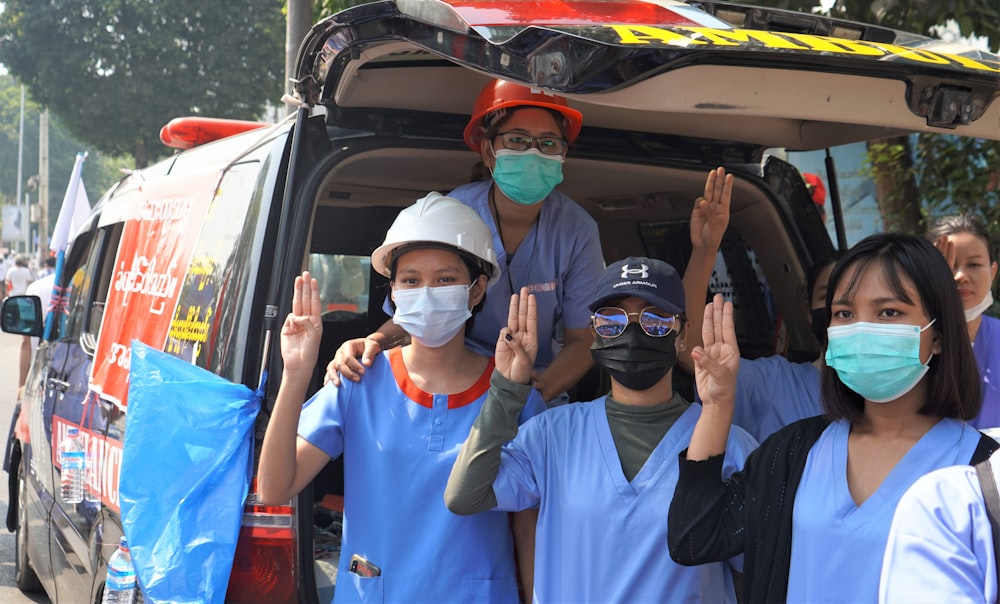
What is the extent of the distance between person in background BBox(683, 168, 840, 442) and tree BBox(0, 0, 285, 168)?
22.1 metres

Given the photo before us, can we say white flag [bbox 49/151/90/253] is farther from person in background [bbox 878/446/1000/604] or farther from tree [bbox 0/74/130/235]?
tree [bbox 0/74/130/235]

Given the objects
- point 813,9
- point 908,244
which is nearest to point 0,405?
point 813,9

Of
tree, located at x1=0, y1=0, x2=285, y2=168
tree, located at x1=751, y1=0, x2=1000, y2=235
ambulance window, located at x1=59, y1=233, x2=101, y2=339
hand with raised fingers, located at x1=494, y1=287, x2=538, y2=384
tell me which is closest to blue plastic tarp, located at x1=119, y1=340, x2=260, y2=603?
hand with raised fingers, located at x1=494, y1=287, x2=538, y2=384

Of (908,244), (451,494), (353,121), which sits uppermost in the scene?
(353,121)

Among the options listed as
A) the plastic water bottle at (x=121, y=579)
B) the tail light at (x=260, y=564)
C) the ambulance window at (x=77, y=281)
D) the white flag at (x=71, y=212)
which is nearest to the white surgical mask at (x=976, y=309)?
the tail light at (x=260, y=564)

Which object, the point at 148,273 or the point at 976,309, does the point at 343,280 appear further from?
the point at 976,309

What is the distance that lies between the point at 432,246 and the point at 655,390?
27.1 inches

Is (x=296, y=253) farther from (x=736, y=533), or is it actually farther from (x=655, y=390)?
(x=736, y=533)

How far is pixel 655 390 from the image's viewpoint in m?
2.58

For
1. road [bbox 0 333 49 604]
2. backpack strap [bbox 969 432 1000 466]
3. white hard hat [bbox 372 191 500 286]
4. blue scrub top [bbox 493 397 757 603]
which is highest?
white hard hat [bbox 372 191 500 286]

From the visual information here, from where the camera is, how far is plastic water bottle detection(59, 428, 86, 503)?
12.8 feet

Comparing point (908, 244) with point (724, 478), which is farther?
point (724, 478)

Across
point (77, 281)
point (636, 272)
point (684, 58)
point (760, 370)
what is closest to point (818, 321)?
point (760, 370)

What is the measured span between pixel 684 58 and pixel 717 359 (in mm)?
697
